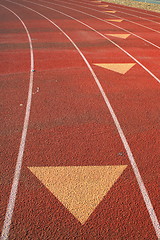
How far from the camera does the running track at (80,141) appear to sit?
3602mm

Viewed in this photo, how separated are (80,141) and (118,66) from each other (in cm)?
450

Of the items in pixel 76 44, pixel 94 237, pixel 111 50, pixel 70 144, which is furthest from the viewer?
pixel 76 44

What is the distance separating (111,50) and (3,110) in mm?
5819

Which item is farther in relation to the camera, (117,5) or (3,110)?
(117,5)

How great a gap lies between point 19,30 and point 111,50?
5.43 m

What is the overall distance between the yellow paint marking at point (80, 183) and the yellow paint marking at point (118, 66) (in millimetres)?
4741

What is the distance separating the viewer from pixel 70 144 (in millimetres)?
5090

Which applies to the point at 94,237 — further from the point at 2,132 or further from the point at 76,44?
the point at 76,44

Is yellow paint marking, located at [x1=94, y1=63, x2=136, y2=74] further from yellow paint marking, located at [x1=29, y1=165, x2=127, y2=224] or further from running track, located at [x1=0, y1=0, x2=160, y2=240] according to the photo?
yellow paint marking, located at [x1=29, y1=165, x2=127, y2=224]

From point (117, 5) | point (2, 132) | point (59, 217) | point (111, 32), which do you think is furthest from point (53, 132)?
point (117, 5)

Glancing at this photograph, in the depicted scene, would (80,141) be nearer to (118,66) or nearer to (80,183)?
(80,183)

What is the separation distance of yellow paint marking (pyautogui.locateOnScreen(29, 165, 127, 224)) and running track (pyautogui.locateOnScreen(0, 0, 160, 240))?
2 centimetres

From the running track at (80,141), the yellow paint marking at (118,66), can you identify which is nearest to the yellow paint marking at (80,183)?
the running track at (80,141)

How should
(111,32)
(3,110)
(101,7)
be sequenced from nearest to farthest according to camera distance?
(3,110)
(111,32)
(101,7)
